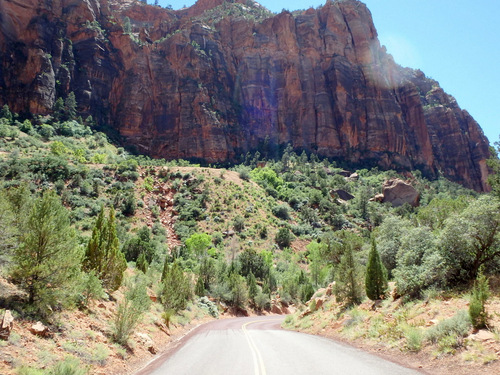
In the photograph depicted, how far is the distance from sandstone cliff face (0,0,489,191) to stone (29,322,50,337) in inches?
3250

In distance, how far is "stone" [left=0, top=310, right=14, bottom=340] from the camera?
22.4ft

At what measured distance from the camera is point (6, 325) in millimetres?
6926

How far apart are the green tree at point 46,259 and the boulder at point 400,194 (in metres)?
70.0

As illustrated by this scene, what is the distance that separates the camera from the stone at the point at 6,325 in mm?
6828

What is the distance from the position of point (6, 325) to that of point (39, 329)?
1.06 meters

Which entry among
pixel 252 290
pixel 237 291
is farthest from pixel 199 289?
pixel 252 290

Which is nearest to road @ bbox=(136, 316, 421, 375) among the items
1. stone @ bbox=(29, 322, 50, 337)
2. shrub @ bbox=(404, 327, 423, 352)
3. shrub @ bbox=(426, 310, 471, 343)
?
shrub @ bbox=(404, 327, 423, 352)

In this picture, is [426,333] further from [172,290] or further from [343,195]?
[343,195]

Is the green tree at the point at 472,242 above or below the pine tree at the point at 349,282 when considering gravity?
above

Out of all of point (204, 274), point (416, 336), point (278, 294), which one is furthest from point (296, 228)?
point (416, 336)

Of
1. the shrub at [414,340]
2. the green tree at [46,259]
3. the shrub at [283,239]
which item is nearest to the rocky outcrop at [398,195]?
the shrub at [283,239]

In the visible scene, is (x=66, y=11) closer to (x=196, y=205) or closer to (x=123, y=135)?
(x=123, y=135)

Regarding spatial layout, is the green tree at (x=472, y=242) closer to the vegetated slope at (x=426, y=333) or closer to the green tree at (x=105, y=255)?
the vegetated slope at (x=426, y=333)

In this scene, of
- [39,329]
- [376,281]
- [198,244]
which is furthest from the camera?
[198,244]
